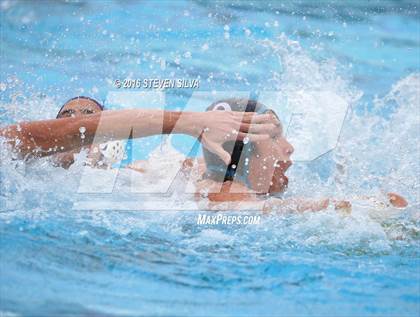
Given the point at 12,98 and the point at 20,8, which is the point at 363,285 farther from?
the point at 20,8

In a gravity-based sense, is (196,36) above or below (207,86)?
above

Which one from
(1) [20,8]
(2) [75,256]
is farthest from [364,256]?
(1) [20,8]

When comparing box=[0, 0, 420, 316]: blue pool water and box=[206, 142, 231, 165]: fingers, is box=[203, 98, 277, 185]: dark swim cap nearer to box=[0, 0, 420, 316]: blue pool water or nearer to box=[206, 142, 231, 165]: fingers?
box=[206, 142, 231, 165]: fingers

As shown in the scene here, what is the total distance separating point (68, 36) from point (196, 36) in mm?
589

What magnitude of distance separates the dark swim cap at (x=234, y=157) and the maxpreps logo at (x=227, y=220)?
0.16 meters

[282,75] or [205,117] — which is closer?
[205,117]

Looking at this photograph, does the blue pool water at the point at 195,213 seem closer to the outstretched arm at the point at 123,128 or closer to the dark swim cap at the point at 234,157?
the outstretched arm at the point at 123,128

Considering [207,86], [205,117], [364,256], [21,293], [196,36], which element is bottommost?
[21,293]

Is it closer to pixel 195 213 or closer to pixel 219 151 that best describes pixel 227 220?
pixel 195 213

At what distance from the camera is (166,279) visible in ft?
5.97

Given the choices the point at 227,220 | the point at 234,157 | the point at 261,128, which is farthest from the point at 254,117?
the point at 227,220

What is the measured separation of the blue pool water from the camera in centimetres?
175

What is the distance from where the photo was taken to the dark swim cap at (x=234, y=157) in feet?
7.59

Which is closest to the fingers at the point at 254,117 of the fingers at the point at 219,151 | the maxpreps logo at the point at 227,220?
the fingers at the point at 219,151
